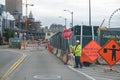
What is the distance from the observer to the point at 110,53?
24156 millimetres

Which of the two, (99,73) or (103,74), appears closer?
(103,74)

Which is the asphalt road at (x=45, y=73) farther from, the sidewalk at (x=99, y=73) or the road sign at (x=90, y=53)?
the road sign at (x=90, y=53)

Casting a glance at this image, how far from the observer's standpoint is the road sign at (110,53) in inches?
942

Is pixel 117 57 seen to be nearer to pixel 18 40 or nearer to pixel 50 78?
pixel 50 78

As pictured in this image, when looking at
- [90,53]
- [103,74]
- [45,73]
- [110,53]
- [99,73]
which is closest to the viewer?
[103,74]

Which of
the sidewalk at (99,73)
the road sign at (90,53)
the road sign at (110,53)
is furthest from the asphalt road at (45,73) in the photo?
the road sign at (110,53)

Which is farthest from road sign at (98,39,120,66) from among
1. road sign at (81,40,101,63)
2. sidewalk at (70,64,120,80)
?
road sign at (81,40,101,63)

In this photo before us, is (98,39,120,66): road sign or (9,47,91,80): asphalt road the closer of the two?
(9,47,91,80): asphalt road

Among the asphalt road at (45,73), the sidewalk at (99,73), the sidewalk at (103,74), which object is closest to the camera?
the asphalt road at (45,73)

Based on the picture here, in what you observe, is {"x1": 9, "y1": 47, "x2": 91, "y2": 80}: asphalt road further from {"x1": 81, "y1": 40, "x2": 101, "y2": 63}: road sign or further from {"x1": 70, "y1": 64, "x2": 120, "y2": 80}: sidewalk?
{"x1": 81, "y1": 40, "x2": 101, "y2": 63}: road sign

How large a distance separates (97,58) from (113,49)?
6468 millimetres

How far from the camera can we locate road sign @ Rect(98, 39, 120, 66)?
78.5 ft

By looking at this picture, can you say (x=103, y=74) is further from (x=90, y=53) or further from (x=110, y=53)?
(x=90, y=53)

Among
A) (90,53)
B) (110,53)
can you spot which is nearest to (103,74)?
(110,53)
